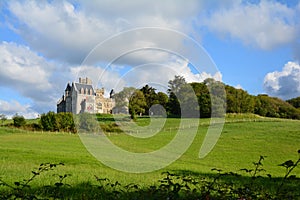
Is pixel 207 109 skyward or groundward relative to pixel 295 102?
groundward

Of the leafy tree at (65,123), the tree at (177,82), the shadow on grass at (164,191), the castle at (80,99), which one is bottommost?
the shadow on grass at (164,191)

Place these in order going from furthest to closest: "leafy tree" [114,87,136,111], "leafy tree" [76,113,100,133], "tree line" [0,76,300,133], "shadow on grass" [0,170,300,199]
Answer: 1. "leafy tree" [76,113,100,133]
2. "tree line" [0,76,300,133]
3. "leafy tree" [114,87,136,111]
4. "shadow on grass" [0,170,300,199]

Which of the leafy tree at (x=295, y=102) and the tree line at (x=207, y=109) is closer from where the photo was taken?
the tree line at (x=207, y=109)

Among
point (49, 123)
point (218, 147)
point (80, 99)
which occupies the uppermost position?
point (80, 99)

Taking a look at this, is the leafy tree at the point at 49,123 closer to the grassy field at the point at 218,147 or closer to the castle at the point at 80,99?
the castle at the point at 80,99

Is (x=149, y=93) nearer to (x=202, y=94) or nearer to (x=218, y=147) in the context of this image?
A: (x=202, y=94)

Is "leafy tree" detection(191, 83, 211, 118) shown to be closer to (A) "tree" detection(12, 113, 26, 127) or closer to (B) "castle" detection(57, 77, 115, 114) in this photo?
(B) "castle" detection(57, 77, 115, 114)

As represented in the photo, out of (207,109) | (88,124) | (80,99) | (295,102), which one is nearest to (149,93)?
Answer: (207,109)

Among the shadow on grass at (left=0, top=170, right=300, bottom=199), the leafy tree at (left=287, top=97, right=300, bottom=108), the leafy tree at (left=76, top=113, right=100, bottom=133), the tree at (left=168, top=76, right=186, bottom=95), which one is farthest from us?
the leafy tree at (left=287, top=97, right=300, bottom=108)

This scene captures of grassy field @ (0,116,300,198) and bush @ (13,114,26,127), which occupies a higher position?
bush @ (13,114,26,127)

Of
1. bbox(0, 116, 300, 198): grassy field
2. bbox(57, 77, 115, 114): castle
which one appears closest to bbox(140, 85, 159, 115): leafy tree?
bbox(0, 116, 300, 198): grassy field

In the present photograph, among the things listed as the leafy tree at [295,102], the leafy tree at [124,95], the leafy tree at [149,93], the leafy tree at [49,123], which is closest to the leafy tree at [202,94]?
the leafy tree at [149,93]

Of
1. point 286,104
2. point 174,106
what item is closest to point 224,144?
point 174,106

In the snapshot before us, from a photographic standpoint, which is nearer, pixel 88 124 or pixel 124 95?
pixel 124 95
